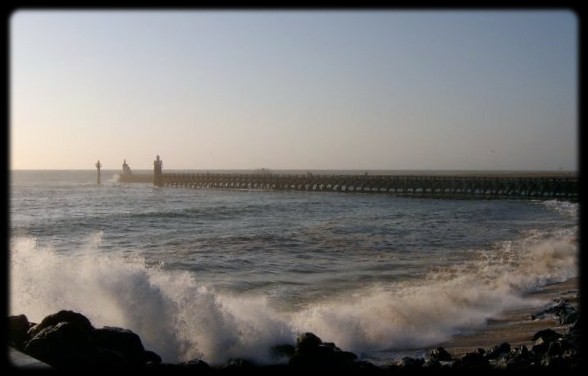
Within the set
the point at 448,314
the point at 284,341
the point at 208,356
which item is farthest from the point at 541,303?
the point at 208,356

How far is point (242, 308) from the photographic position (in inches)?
384

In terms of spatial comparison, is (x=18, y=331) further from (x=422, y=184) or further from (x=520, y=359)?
(x=422, y=184)

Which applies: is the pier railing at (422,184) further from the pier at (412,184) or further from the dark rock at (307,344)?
the dark rock at (307,344)

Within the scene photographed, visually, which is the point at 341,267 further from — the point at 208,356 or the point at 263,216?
the point at 263,216

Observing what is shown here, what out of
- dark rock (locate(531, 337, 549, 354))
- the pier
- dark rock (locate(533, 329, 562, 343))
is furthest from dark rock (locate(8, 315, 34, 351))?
the pier

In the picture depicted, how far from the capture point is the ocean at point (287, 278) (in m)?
8.52

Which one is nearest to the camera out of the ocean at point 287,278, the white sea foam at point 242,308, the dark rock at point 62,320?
the dark rock at point 62,320

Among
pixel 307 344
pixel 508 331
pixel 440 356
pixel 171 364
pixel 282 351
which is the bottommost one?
pixel 282 351

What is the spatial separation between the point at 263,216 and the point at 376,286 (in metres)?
18.6

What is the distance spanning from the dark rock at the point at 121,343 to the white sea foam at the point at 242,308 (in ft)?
4.32

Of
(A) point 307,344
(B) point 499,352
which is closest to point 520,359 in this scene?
(B) point 499,352

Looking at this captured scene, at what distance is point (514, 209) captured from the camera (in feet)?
107

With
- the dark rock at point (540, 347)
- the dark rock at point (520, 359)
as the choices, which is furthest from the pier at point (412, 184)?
the dark rock at point (520, 359)

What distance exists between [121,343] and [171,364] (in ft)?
2.29
